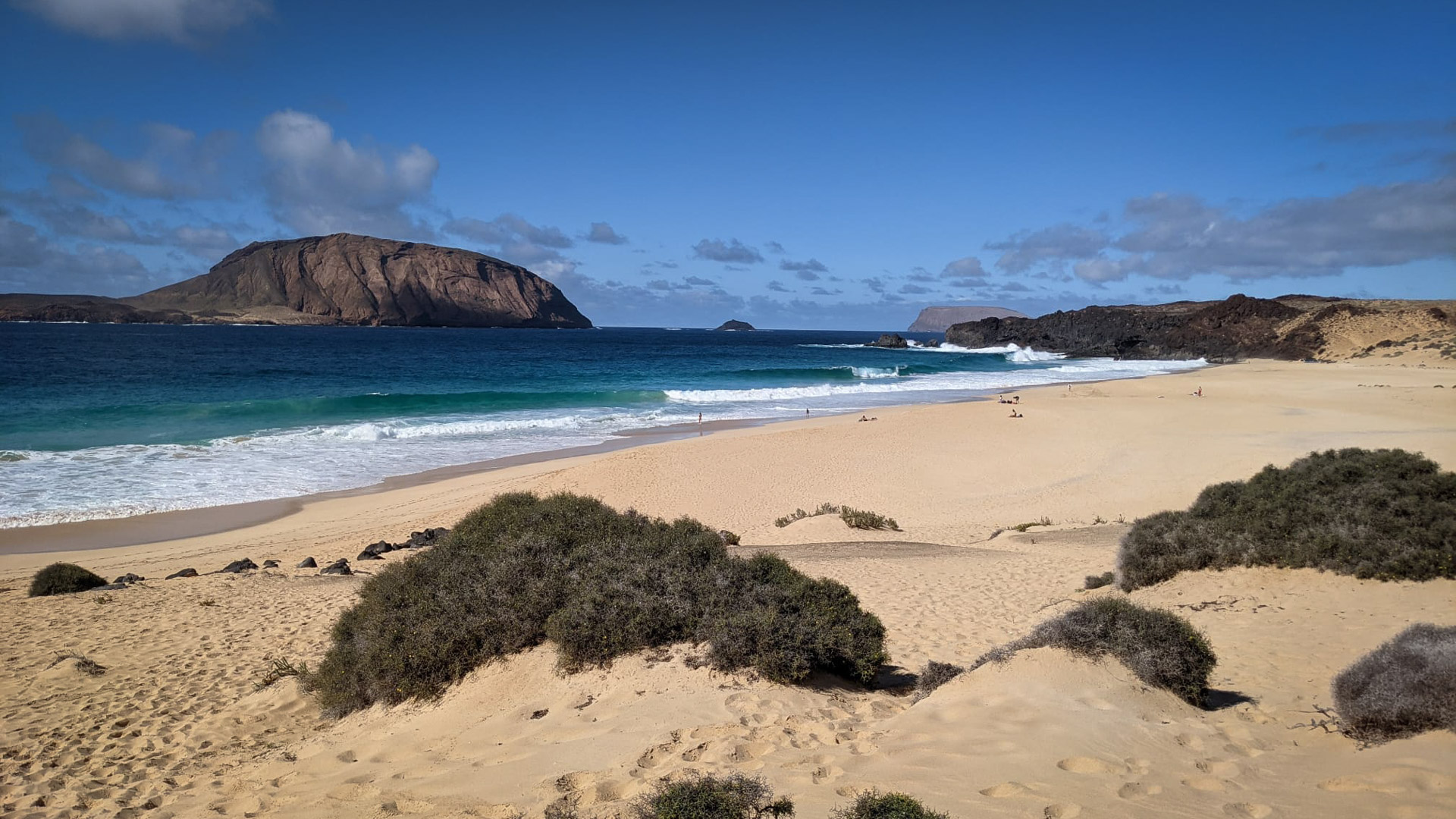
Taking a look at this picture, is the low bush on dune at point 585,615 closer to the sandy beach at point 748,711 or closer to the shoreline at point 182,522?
the sandy beach at point 748,711

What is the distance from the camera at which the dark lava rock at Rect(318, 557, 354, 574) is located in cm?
1118

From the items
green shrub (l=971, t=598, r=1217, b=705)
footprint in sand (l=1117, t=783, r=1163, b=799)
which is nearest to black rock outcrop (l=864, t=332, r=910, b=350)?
green shrub (l=971, t=598, r=1217, b=705)

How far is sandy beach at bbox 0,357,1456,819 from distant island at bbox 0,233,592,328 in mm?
156700

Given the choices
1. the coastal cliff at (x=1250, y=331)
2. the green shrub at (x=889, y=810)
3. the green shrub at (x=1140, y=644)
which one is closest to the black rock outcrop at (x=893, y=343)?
the coastal cliff at (x=1250, y=331)

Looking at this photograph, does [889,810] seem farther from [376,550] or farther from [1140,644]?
[376,550]

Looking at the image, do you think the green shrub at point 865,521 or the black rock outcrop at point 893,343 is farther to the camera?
the black rock outcrop at point 893,343

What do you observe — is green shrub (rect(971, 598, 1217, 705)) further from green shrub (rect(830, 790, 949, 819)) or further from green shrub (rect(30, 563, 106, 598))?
green shrub (rect(30, 563, 106, 598))

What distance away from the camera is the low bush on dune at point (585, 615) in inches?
215

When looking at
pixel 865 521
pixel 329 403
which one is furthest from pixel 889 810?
pixel 329 403

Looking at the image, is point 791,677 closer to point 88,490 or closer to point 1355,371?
point 88,490

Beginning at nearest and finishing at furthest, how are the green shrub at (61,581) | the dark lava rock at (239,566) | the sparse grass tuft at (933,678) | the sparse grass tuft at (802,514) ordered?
Result: the sparse grass tuft at (933,678), the green shrub at (61,581), the dark lava rock at (239,566), the sparse grass tuft at (802,514)

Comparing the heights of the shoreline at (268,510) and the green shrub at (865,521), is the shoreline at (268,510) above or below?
above

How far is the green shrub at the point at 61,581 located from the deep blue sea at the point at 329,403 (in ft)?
18.5

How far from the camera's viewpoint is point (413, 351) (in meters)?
72.7
